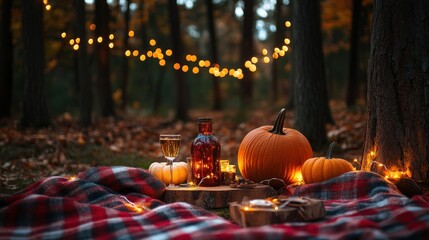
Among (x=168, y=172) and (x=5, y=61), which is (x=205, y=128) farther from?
(x=5, y=61)

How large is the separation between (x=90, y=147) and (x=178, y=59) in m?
4.88

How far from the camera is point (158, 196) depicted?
4430 millimetres

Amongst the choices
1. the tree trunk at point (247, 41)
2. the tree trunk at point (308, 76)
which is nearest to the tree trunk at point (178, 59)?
the tree trunk at point (247, 41)

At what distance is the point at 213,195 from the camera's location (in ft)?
13.9

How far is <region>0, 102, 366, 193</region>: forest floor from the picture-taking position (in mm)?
6551

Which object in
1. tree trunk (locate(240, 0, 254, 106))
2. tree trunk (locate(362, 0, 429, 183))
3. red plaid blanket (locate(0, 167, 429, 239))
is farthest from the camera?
tree trunk (locate(240, 0, 254, 106))

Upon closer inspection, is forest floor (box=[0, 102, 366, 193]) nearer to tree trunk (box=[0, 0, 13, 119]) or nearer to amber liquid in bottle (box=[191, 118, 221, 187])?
tree trunk (box=[0, 0, 13, 119])

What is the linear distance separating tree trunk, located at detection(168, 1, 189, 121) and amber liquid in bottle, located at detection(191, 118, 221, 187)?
310 inches

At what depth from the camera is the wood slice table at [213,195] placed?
13.9ft

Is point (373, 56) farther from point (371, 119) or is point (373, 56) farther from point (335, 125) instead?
point (335, 125)

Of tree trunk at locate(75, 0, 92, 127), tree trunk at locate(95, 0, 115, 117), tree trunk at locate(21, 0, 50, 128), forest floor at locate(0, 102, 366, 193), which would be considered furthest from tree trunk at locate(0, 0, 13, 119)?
tree trunk at locate(95, 0, 115, 117)

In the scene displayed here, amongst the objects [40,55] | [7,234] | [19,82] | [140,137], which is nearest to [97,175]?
[7,234]

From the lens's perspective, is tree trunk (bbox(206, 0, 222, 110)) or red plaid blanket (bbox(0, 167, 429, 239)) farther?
tree trunk (bbox(206, 0, 222, 110))

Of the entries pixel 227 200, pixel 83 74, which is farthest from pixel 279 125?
pixel 83 74
